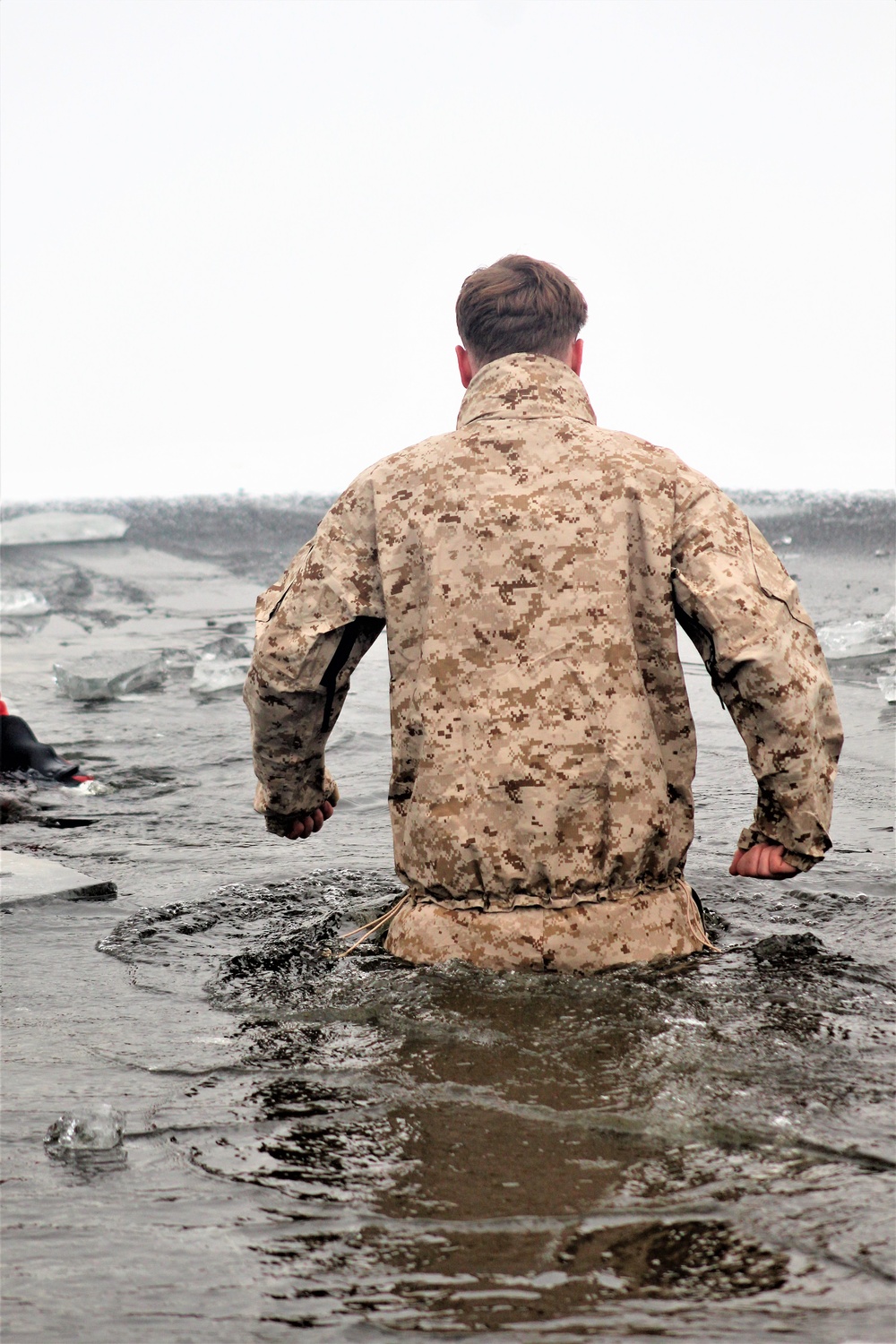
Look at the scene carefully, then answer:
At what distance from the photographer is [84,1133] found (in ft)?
7.44

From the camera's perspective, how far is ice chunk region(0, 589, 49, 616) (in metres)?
14.8

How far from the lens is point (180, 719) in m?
8.18

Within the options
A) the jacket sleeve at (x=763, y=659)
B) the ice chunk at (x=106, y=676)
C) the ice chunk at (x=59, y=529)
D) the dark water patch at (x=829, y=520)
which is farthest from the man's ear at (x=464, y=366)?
the ice chunk at (x=59, y=529)

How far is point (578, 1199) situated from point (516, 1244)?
157 millimetres

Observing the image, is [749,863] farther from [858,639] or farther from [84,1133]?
[858,639]

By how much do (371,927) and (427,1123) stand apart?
46.8 inches

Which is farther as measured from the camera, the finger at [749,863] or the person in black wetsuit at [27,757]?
the person in black wetsuit at [27,757]

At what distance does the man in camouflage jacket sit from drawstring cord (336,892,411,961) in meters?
0.24

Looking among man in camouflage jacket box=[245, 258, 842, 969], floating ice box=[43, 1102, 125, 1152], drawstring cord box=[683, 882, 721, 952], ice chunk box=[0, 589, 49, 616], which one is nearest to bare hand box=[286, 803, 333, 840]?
man in camouflage jacket box=[245, 258, 842, 969]

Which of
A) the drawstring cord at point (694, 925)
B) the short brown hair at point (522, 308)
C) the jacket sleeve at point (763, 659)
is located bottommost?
the drawstring cord at point (694, 925)

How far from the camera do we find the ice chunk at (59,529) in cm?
2022

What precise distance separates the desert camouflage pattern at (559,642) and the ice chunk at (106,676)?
248 inches

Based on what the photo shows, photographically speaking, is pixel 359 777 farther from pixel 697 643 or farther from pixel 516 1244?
pixel 516 1244

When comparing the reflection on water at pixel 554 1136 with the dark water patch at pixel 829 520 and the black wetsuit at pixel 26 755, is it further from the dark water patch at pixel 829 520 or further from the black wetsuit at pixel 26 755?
the dark water patch at pixel 829 520
